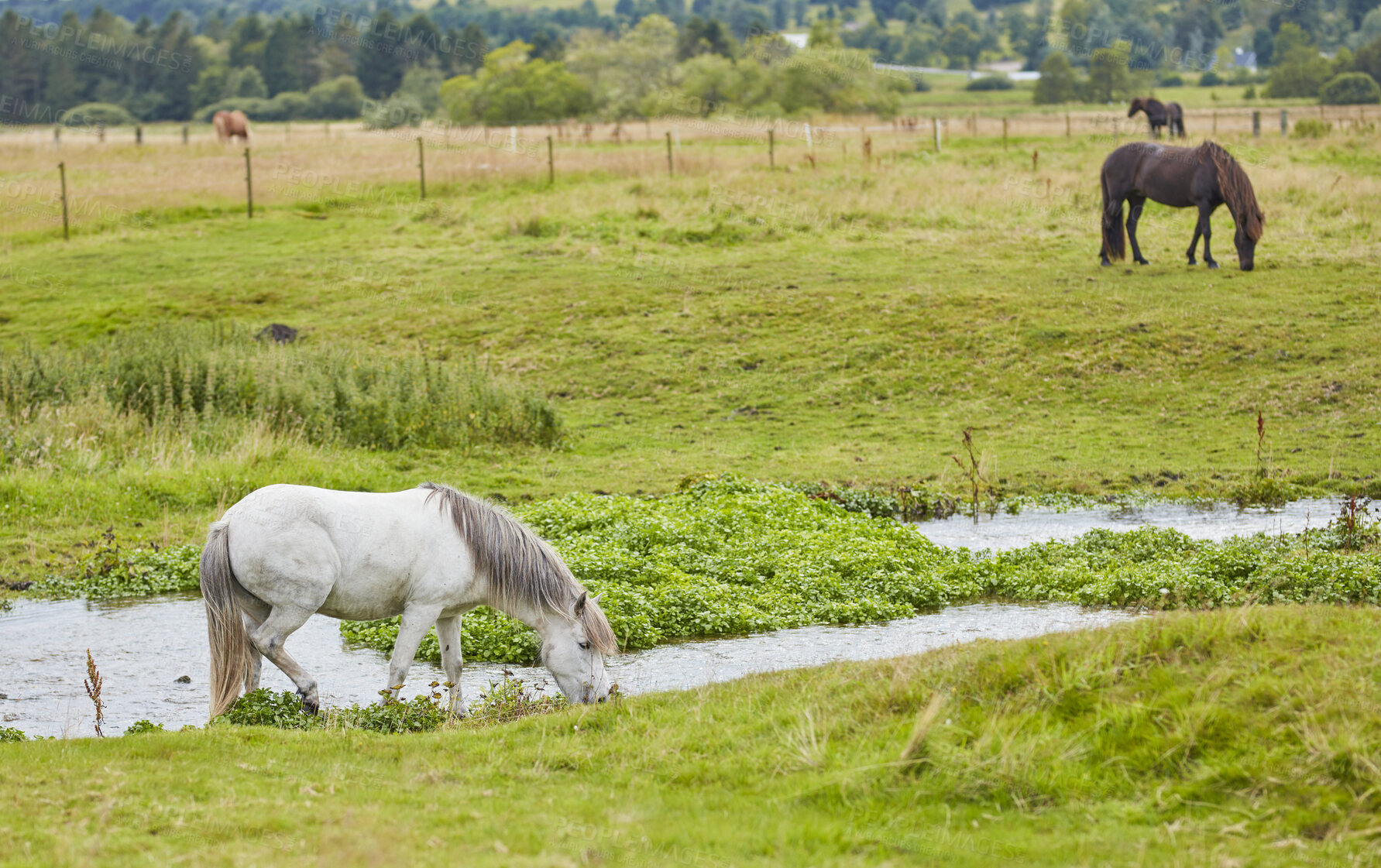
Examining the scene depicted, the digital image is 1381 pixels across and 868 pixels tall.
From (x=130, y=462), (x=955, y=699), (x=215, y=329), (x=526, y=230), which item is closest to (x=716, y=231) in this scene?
(x=526, y=230)

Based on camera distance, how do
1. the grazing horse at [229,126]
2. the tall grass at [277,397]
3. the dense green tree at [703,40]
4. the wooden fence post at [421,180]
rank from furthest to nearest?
the dense green tree at [703,40], the grazing horse at [229,126], the wooden fence post at [421,180], the tall grass at [277,397]

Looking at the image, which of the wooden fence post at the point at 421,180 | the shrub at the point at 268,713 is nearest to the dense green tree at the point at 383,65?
the wooden fence post at the point at 421,180

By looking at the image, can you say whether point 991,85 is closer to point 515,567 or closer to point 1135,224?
point 1135,224

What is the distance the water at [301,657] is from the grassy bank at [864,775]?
71.4 inches

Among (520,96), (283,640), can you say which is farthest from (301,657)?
(520,96)

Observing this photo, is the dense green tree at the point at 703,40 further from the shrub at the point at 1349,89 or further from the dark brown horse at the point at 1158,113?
the dark brown horse at the point at 1158,113

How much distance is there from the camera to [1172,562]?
9.61 metres

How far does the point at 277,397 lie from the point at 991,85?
108546 mm

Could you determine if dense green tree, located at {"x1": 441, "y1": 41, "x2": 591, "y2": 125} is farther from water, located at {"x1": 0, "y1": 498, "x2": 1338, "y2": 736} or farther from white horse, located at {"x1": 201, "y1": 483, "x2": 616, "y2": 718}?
white horse, located at {"x1": 201, "y1": 483, "x2": 616, "y2": 718}

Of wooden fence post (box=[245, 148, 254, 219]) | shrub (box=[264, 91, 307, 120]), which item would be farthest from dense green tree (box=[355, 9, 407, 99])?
wooden fence post (box=[245, 148, 254, 219])

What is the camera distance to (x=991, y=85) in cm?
11325

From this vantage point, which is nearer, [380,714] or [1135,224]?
[380,714]

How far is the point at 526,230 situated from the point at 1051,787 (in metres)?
23.0

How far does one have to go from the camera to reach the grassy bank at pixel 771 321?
13.9 m
